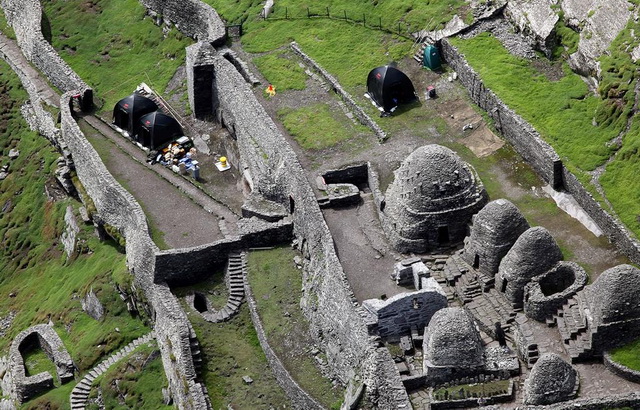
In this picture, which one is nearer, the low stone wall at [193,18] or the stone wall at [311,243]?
the stone wall at [311,243]

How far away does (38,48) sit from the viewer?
4547 inches

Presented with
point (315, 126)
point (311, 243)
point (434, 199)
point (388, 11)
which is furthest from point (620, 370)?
point (388, 11)

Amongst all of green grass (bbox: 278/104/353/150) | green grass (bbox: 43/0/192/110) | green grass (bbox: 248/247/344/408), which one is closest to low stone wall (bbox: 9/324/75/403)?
green grass (bbox: 248/247/344/408)

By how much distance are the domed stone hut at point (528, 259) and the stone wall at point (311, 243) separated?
7.52 m

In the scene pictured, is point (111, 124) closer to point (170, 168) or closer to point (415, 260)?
point (170, 168)

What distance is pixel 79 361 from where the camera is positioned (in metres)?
92.0

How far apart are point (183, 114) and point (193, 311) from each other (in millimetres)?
21062

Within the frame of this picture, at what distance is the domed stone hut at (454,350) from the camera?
74.8 meters

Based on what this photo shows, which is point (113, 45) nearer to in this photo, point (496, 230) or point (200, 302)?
point (200, 302)

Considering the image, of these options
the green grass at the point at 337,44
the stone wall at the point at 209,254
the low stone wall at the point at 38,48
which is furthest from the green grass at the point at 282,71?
the stone wall at the point at 209,254

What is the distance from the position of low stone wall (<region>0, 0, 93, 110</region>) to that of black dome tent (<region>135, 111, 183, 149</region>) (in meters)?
7.53

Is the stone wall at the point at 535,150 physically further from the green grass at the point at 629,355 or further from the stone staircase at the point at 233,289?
the stone staircase at the point at 233,289

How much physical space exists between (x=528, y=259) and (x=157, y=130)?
33779 mm

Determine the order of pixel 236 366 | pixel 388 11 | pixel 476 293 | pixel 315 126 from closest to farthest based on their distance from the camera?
pixel 476 293 < pixel 236 366 < pixel 315 126 < pixel 388 11
